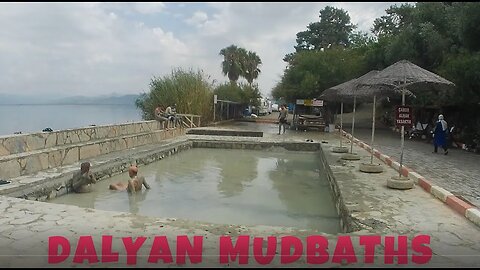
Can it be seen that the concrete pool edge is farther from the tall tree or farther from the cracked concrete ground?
the tall tree

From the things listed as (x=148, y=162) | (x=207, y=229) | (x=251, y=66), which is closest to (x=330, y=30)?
(x=251, y=66)

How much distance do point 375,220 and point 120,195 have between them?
4.88 metres

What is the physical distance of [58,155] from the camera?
8875 mm

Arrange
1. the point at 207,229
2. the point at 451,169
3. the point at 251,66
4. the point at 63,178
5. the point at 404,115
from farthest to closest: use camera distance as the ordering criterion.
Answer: the point at 251,66
the point at 451,169
the point at 63,178
the point at 404,115
the point at 207,229

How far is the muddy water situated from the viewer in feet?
21.5

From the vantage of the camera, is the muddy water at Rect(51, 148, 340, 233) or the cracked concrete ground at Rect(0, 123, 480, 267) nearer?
the cracked concrete ground at Rect(0, 123, 480, 267)

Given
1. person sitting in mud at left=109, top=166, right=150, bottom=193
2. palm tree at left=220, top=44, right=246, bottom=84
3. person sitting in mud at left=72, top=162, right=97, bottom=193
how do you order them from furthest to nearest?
palm tree at left=220, top=44, right=246, bottom=84 → person sitting in mud at left=109, top=166, right=150, bottom=193 → person sitting in mud at left=72, top=162, right=97, bottom=193

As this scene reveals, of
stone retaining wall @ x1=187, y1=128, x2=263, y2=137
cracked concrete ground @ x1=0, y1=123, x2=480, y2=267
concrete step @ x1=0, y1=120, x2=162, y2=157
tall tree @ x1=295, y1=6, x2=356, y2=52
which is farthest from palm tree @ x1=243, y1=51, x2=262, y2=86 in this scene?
cracked concrete ground @ x1=0, y1=123, x2=480, y2=267

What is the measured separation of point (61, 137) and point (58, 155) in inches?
78.4

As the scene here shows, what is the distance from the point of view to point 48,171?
8.13m

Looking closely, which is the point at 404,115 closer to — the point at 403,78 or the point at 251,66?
the point at 403,78

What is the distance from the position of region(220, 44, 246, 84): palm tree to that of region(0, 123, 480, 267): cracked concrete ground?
36173mm

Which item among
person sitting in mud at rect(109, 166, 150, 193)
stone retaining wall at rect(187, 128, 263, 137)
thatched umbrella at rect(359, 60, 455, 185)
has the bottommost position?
person sitting in mud at rect(109, 166, 150, 193)

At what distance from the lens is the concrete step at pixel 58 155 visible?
7.39 metres
